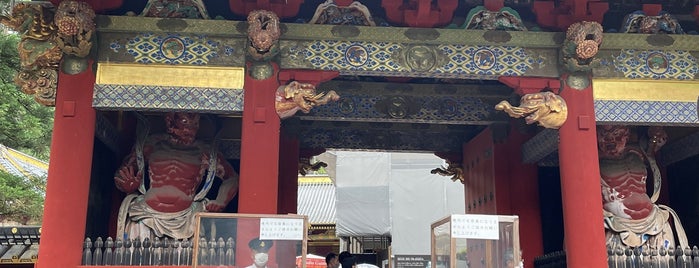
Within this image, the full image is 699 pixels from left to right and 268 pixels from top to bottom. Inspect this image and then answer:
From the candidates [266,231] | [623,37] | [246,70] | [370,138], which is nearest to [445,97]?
[370,138]

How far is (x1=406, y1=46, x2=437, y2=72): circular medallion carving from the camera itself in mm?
8422

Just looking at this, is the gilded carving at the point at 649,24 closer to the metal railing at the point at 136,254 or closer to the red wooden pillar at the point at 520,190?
the red wooden pillar at the point at 520,190

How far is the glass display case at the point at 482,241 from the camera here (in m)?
6.34

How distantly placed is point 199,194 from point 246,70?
6.71 ft

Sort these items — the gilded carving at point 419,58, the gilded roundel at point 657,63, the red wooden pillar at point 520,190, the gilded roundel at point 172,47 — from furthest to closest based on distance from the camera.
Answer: the red wooden pillar at point 520,190
the gilded roundel at point 657,63
the gilded carving at point 419,58
the gilded roundel at point 172,47

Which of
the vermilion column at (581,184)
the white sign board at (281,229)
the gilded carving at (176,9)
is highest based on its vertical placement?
the gilded carving at (176,9)

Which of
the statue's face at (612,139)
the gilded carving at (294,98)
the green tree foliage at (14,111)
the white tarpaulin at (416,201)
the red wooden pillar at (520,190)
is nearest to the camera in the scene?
the gilded carving at (294,98)

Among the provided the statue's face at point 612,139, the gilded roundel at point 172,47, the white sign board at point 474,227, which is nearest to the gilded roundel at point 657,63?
the statue's face at point 612,139

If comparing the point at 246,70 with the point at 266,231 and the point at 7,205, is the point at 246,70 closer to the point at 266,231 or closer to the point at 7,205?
the point at 266,231

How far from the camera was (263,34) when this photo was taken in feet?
26.1

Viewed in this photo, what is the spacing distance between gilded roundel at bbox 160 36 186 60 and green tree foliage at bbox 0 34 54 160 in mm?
7273

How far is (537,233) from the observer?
10.8 meters

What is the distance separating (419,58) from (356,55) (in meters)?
0.76

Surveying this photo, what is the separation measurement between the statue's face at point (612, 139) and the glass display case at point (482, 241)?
12.2 ft
